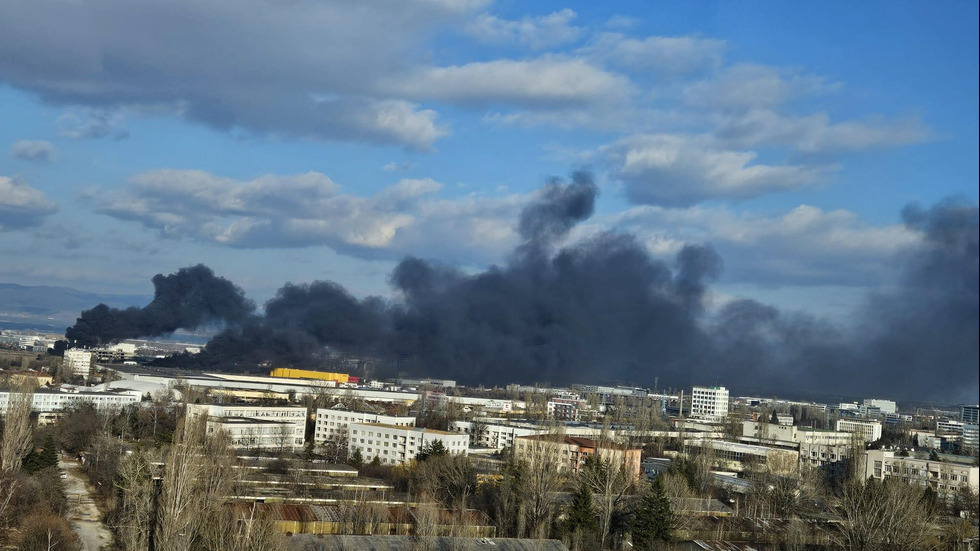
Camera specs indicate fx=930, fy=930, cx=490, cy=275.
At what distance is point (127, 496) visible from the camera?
15.9 m

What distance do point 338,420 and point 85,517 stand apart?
15321 mm

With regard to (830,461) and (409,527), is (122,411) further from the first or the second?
(830,461)

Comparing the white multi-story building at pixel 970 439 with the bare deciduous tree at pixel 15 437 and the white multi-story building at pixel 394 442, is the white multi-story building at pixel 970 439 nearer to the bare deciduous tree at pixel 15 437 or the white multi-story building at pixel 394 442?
the white multi-story building at pixel 394 442

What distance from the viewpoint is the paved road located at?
16891 mm

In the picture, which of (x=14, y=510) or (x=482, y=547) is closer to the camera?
(x=482, y=547)

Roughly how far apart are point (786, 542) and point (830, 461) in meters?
19.1

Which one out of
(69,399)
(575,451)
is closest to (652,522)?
(575,451)

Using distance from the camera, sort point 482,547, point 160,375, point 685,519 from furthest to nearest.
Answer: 1. point 160,375
2. point 685,519
3. point 482,547

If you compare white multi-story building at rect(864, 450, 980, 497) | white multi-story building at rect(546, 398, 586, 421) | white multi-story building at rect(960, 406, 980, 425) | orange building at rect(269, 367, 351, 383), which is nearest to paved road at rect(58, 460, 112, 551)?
white multi-story building at rect(864, 450, 980, 497)

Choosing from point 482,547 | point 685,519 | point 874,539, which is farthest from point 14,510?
point 874,539

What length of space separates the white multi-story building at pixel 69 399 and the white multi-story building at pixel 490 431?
13.0 m

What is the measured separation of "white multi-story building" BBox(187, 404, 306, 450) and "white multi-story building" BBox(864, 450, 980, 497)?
19.3m

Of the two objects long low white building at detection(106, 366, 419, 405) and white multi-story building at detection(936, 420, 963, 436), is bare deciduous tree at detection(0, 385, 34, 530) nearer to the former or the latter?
long low white building at detection(106, 366, 419, 405)

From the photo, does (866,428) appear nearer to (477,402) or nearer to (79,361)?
(477,402)
